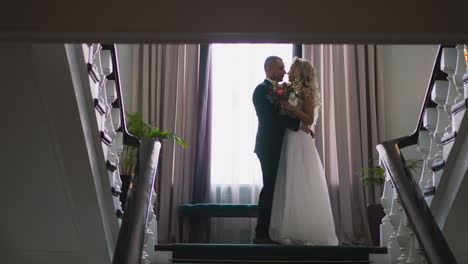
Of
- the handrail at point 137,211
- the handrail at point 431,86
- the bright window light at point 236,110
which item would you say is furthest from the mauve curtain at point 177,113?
the handrail at point 137,211

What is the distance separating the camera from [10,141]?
3623mm

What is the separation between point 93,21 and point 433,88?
2.41m

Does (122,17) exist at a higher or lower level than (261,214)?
higher

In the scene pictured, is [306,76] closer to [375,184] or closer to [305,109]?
[305,109]

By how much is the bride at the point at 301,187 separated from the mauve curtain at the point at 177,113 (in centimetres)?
274

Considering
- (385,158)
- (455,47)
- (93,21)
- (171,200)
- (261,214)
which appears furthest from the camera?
(171,200)

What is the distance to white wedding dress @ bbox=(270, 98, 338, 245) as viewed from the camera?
16.7 feet

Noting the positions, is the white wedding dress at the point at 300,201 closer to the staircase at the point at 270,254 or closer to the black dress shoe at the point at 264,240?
the black dress shoe at the point at 264,240

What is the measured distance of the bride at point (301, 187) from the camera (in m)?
5.10

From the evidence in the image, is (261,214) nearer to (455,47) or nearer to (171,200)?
(455,47)

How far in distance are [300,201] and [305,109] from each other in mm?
866

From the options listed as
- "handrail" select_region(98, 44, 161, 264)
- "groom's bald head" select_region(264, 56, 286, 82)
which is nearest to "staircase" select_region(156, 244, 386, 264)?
"handrail" select_region(98, 44, 161, 264)

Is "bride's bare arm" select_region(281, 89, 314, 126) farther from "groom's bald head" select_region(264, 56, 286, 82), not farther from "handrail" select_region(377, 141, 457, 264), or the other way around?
"handrail" select_region(377, 141, 457, 264)

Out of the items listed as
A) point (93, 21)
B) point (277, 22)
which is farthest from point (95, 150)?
point (277, 22)
